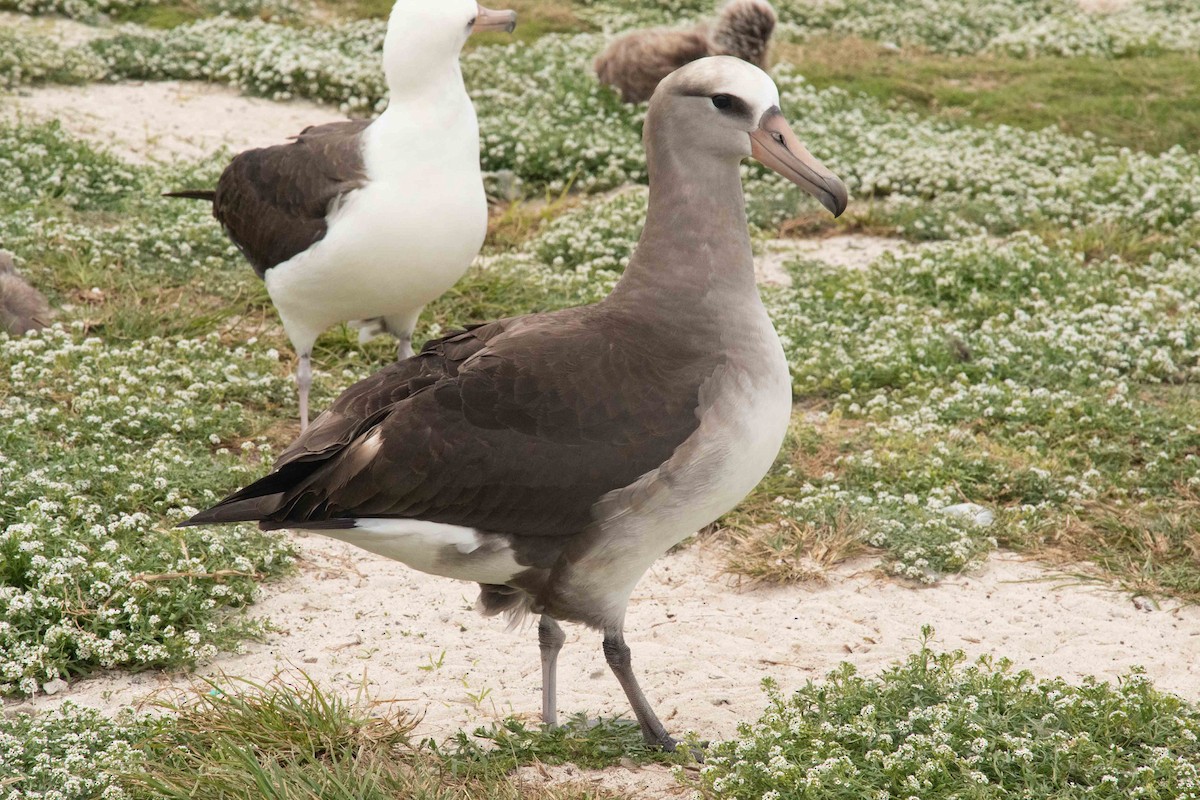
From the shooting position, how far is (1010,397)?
696 cm

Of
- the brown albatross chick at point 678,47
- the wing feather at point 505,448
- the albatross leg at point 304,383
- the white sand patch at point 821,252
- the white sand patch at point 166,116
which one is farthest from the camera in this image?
the brown albatross chick at point 678,47

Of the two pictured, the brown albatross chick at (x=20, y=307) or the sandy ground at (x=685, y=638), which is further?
the brown albatross chick at (x=20, y=307)

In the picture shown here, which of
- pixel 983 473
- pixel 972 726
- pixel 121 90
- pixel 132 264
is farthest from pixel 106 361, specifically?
pixel 121 90

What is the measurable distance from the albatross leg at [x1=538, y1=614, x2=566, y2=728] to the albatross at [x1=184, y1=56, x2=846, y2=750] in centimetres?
16

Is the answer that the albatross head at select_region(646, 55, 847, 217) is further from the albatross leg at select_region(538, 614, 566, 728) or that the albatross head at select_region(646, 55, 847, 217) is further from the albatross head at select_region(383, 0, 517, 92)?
the albatross head at select_region(383, 0, 517, 92)

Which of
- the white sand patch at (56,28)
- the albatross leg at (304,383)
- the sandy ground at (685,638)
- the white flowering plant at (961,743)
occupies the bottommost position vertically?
the sandy ground at (685,638)

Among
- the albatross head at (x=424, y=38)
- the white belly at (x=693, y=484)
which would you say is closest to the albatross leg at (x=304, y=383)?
the albatross head at (x=424, y=38)

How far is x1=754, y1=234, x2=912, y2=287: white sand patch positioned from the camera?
29.9ft

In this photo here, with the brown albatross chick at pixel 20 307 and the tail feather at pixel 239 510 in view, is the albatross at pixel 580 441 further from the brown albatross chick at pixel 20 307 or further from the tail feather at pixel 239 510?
the brown albatross chick at pixel 20 307

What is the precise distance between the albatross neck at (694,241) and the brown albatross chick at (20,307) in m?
4.19

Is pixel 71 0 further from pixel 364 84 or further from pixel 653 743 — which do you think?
pixel 653 743

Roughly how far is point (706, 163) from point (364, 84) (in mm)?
8300

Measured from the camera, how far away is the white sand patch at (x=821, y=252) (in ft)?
29.9

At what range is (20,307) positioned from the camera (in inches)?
289
